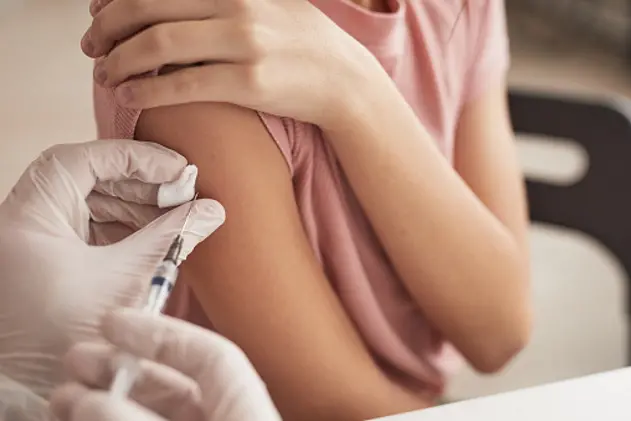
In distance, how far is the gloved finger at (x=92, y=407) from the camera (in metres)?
0.50

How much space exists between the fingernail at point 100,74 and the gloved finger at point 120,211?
87mm

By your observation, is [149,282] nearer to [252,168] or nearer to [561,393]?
[252,168]

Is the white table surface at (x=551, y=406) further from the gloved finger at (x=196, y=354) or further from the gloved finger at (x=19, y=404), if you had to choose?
the gloved finger at (x=19, y=404)

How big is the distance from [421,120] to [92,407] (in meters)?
0.39

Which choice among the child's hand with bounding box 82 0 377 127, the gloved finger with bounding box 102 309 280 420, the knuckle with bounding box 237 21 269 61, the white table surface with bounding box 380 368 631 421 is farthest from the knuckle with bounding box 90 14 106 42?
the white table surface with bounding box 380 368 631 421

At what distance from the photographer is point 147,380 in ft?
1.82

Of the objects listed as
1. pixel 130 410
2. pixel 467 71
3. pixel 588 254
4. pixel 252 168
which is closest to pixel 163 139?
pixel 252 168

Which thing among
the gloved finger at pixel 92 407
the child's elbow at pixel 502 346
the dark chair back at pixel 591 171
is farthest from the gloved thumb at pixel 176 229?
the dark chair back at pixel 591 171

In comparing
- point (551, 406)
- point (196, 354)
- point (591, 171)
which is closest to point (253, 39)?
point (196, 354)

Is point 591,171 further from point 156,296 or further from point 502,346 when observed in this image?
point 156,296

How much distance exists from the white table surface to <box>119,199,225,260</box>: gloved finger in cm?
20

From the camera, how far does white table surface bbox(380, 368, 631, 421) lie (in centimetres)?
61

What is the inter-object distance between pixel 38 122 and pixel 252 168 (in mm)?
184

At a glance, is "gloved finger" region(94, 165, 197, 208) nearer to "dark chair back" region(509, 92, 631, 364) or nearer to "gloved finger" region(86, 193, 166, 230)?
"gloved finger" region(86, 193, 166, 230)
